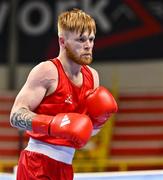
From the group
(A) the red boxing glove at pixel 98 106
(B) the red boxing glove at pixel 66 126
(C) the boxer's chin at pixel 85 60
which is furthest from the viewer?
(A) the red boxing glove at pixel 98 106

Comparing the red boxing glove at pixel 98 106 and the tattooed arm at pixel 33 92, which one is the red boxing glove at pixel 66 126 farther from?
the red boxing glove at pixel 98 106

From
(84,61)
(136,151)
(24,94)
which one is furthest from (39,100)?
(136,151)

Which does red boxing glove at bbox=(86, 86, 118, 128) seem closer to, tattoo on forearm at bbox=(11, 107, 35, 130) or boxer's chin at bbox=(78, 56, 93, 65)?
boxer's chin at bbox=(78, 56, 93, 65)

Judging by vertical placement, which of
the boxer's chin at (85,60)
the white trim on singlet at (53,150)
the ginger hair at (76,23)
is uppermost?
the ginger hair at (76,23)

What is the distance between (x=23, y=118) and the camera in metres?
3.18

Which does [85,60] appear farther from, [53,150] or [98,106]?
[53,150]

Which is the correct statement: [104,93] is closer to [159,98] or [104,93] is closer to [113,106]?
[113,106]

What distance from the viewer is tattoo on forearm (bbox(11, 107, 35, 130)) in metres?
3.18

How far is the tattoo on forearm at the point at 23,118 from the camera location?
318cm

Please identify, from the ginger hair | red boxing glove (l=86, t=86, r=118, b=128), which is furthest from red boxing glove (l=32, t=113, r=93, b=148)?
the ginger hair

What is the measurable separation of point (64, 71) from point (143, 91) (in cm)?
608

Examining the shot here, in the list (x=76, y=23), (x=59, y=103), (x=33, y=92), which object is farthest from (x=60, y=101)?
(x=76, y=23)

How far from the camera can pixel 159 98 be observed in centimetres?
924

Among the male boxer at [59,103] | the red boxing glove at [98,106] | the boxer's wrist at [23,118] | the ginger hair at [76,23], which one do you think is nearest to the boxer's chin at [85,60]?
the male boxer at [59,103]
